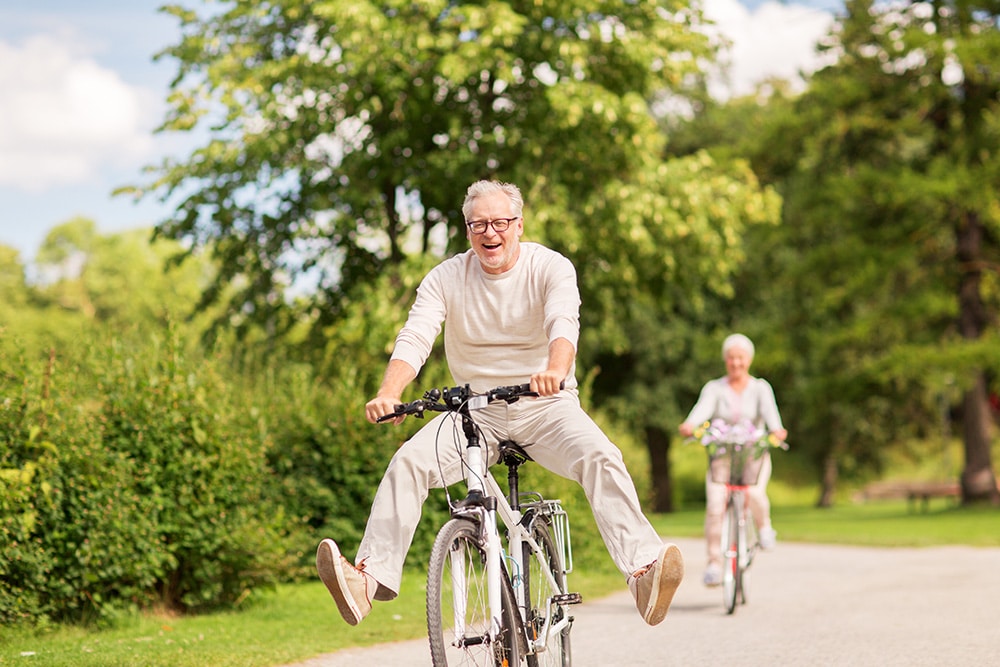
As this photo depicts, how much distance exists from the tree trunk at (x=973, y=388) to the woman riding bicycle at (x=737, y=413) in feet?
63.5

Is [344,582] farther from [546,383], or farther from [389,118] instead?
[389,118]

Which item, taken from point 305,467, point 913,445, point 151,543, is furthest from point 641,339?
point 151,543

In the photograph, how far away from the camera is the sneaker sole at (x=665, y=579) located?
491 centimetres

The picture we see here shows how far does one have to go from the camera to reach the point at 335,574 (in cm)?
468

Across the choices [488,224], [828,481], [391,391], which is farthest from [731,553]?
[828,481]

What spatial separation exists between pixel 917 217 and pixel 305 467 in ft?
66.9

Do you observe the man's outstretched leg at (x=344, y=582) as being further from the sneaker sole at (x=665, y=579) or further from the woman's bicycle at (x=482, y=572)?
the sneaker sole at (x=665, y=579)

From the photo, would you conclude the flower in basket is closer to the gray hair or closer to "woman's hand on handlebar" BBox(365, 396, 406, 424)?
the gray hair

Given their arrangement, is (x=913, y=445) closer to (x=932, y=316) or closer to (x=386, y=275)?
(x=932, y=316)

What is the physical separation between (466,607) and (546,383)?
89 cm

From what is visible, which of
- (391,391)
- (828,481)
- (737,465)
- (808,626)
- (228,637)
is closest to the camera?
(391,391)

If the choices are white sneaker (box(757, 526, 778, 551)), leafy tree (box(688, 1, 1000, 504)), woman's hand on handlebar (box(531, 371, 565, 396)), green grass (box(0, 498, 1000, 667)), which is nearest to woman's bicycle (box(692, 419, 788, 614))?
white sneaker (box(757, 526, 778, 551))

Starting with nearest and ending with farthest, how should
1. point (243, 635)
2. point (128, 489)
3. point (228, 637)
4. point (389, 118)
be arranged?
point (228, 637) < point (243, 635) < point (128, 489) < point (389, 118)

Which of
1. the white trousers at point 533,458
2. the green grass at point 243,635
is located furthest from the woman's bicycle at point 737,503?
the white trousers at point 533,458
